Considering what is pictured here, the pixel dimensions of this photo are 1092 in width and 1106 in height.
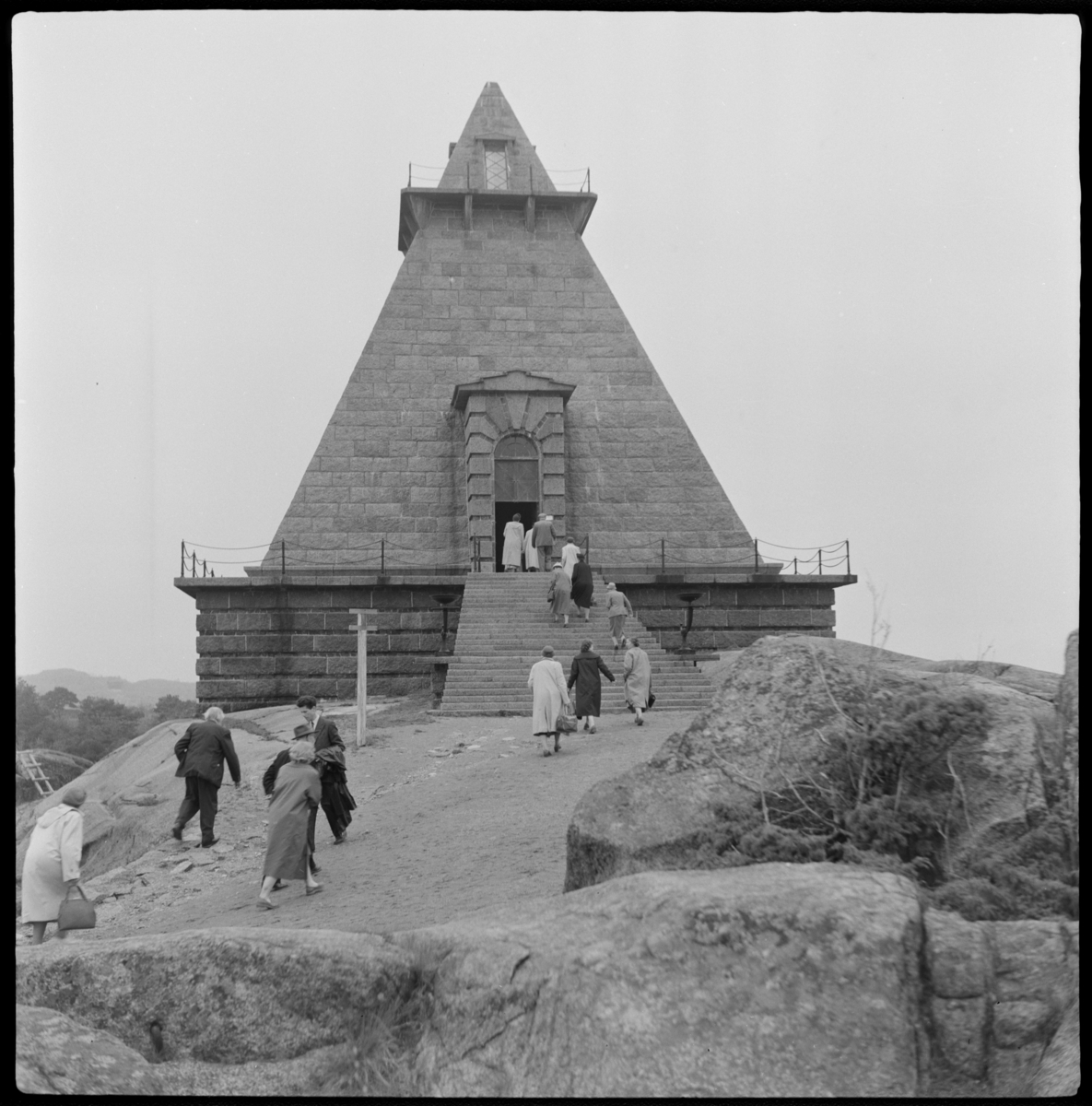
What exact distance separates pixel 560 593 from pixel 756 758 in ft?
40.7

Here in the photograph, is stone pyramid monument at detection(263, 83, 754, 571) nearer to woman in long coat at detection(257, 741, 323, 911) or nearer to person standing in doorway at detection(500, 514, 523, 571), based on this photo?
person standing in doorway at detection(500, 514, 523, 571)

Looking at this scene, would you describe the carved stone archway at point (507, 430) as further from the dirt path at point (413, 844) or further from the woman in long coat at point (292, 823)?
the woman in long coat at point (292, 823)

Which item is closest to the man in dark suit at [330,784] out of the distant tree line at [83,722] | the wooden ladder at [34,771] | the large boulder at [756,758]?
the large boulder at [756,758]

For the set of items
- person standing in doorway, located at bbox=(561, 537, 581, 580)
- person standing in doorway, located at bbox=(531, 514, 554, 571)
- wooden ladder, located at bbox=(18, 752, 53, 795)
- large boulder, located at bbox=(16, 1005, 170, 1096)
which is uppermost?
person standing in doorway, located at bbox=(531, 514, 554, 571)

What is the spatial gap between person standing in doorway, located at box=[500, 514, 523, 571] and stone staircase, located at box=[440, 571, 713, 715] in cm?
83

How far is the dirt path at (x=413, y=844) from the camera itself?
806cm

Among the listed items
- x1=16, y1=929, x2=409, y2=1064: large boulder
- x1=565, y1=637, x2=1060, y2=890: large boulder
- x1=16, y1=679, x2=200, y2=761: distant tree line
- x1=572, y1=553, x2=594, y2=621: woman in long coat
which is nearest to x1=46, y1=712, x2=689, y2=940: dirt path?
x1=565, y1=637, x2=1060, y2=890: large boulder

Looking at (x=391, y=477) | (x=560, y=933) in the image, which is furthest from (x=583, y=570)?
(x=560, y=933)

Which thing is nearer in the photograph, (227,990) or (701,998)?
(701,998)

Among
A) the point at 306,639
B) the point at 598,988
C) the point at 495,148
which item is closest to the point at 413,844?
the point at 598,988

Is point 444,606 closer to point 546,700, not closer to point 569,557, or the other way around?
point 569,557

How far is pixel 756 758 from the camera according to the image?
6551 millimetres

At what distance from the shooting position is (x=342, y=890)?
866 centimetres

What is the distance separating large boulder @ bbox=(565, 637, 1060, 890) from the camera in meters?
6.11
